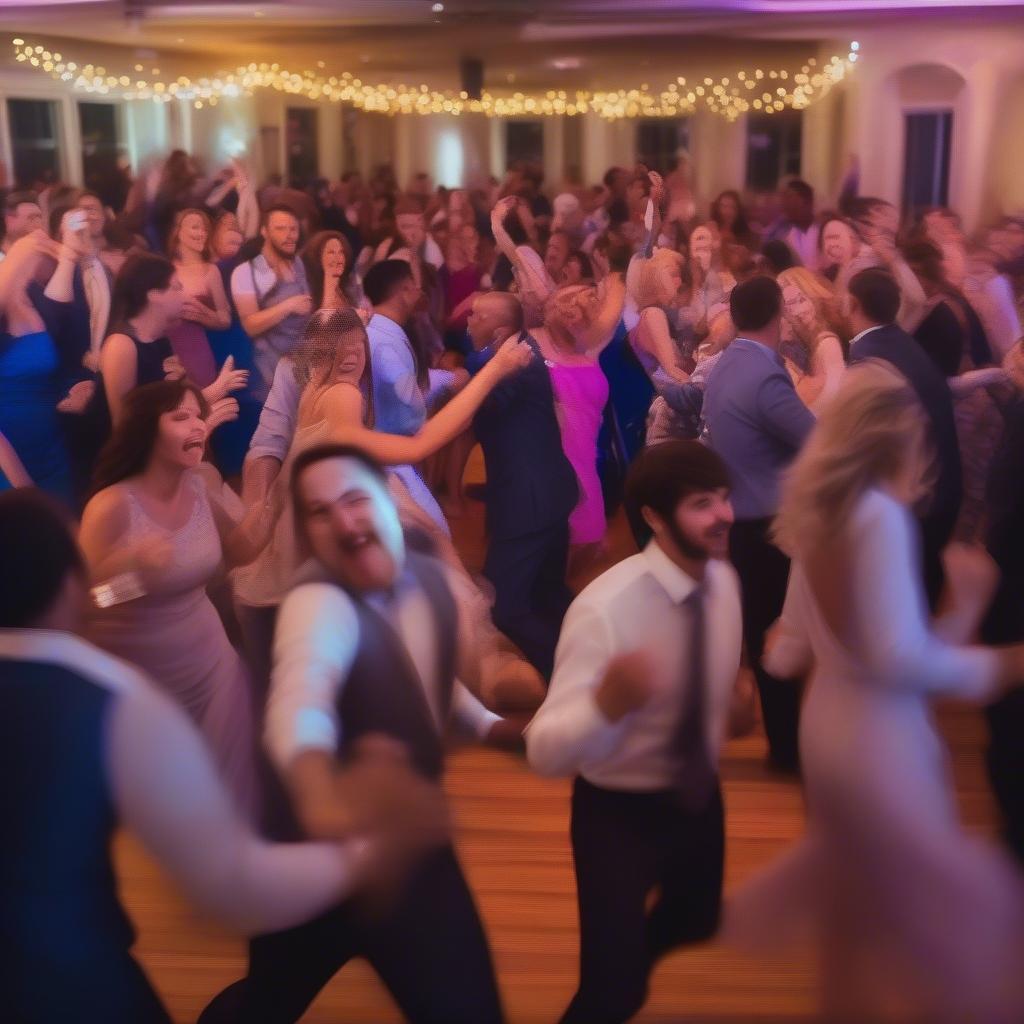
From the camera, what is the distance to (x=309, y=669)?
1.89 meters

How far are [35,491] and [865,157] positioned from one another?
36.4ft

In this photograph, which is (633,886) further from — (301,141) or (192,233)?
(301,141)

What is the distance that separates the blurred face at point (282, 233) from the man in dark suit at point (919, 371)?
8.67 feet

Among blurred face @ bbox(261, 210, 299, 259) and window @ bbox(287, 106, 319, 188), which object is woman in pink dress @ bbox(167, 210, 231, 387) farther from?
window @ bbox(287, 106, 319, 188)

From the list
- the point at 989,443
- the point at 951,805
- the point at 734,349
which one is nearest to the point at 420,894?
the point at 951,805

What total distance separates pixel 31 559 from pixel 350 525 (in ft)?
1.62

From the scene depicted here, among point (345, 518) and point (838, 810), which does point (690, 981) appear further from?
point (345, 518)

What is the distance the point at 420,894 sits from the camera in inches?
Answer: 75.8

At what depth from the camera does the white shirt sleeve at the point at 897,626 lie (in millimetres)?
2162

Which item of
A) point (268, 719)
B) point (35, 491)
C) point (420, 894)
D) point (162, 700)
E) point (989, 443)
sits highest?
point (35, 491)

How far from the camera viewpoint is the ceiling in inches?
387

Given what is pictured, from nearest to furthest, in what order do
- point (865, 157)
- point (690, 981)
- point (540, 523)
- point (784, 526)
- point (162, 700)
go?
point (162, 700) → point (784, 526) → point (690, 981) → point (540, 523) → point (865, 157)

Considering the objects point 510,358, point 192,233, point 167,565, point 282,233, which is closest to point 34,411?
point 282,233

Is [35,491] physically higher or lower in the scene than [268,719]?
higher
